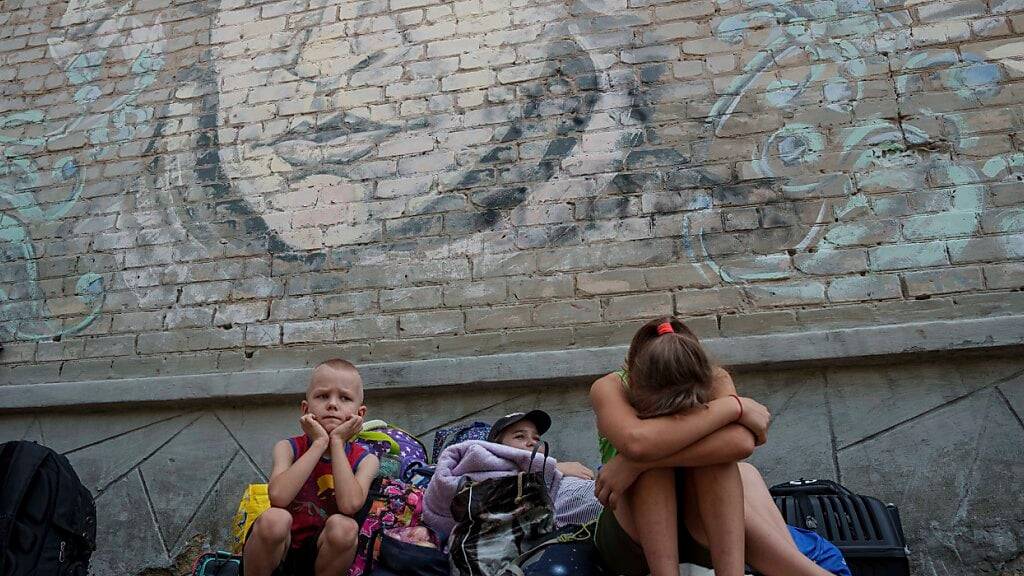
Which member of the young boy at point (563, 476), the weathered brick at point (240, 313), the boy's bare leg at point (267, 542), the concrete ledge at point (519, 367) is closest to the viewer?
the boy's bare leg at point (267, 542)

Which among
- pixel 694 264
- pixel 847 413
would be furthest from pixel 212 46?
pixel 847 413

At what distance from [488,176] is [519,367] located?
1.08m

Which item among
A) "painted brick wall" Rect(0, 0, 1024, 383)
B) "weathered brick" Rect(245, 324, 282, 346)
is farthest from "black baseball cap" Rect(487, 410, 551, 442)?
"weathered brick" Rect(245, 324, 282, 346)

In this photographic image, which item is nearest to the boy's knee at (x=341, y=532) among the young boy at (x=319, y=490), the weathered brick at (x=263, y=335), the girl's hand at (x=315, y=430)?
the young boy at (x=319, y=490)

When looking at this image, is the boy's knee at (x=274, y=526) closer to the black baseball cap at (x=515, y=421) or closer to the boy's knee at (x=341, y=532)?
the boy's knee at (x=341, y=532)

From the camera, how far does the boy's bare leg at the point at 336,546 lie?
245 centimetres

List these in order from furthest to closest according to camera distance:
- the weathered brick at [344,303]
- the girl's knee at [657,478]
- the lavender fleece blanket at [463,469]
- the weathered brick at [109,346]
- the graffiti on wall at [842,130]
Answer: the weathered brick at [109,346], the weathered brick at [344,303], the graffiti on wall at [842,130], the lavender fleece blanket at [463,469], the girl's knee at [657,478]

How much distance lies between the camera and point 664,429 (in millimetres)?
2277

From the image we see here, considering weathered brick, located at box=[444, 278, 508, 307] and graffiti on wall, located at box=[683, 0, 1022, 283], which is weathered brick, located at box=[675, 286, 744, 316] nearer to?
graffiti on wall, located at box=[683, 0, 1022, 283]

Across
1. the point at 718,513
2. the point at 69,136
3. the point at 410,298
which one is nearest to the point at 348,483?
the point at 718,513

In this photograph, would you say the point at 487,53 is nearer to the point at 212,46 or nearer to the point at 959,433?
the point at 212,46

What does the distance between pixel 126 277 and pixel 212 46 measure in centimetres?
153

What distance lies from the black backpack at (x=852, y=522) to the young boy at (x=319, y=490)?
1.49 m

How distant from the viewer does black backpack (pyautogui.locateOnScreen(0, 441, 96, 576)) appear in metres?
2.67
